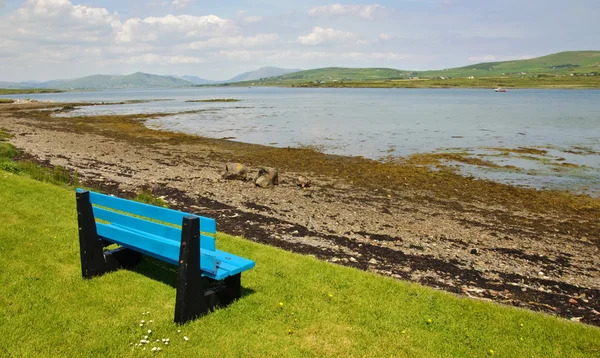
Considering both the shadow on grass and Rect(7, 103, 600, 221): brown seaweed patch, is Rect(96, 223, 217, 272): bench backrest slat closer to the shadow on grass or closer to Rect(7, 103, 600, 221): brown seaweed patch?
the shadow on grass

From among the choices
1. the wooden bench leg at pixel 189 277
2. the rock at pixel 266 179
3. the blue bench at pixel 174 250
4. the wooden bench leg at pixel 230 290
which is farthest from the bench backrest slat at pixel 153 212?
the rock at pixel 266 179

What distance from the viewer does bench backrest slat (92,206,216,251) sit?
6.47 m

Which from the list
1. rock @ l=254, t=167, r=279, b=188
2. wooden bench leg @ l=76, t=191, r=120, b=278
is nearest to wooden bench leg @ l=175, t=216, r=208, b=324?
wooden bench leg @ l=76, t=191, r=120, b=278

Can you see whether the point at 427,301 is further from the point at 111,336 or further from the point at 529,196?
the point at 529,196

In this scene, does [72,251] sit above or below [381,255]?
above

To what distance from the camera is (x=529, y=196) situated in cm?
2100

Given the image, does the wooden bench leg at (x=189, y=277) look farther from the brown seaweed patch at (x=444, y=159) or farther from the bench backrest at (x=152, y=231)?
the brown seaweed patch at (x=444, y=159)

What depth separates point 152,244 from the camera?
6754 mm

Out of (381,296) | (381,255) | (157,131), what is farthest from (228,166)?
(157,131)

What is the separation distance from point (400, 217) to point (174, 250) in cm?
1182

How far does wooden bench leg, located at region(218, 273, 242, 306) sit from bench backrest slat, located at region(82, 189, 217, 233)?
977mm

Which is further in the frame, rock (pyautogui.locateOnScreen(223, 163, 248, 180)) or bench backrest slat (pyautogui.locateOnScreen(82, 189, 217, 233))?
rock (pyautogui.locateOnScreen(223, 163, 248, 180))

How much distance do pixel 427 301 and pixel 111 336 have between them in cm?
505

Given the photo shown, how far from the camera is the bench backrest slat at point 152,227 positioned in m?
6.47
